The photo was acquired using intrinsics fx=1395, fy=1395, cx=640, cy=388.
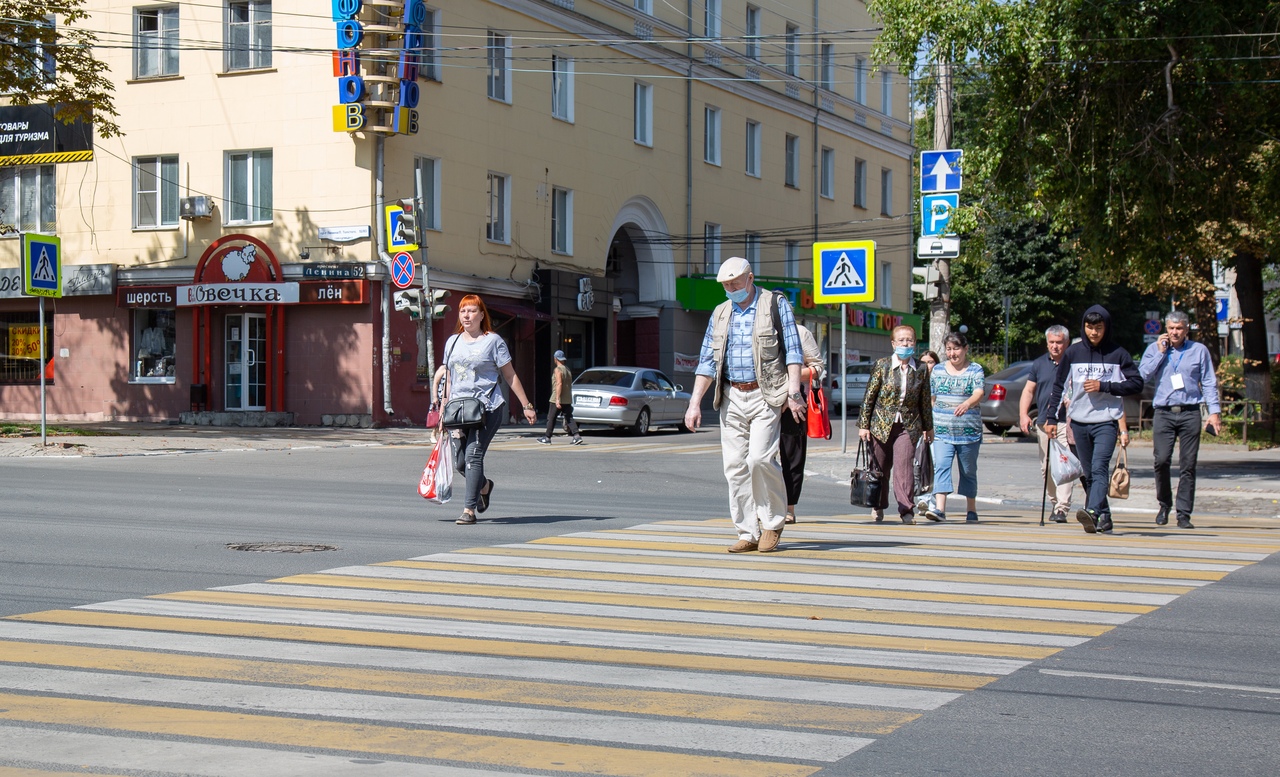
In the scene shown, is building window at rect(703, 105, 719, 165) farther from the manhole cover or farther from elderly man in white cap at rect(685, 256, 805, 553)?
the manhole cover

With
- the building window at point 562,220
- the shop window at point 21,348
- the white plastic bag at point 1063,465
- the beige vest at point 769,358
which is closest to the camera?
the beige vest at point 769,358

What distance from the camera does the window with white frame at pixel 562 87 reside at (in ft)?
125

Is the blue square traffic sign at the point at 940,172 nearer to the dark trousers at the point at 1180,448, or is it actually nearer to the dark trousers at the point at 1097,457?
the dark trousers at the point at 1180,448

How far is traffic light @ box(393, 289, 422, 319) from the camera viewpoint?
28.9 meters

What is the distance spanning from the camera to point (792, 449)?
1103 cm

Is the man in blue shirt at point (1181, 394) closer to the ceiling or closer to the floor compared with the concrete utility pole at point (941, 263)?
closer to the floor

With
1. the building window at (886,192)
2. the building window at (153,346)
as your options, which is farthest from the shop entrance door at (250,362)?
the building window at (886,192)

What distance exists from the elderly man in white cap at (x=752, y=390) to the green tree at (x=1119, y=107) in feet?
31.1

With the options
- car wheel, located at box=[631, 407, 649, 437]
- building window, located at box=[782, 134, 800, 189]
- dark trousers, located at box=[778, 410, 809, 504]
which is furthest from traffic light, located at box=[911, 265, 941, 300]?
building window, located at box=[782, 134, 800, 189]

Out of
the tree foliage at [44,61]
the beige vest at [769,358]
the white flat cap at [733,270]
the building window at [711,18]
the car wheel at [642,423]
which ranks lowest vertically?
the car wheel at [642,423]

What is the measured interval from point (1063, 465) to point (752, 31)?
126 feet

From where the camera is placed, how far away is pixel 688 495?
52.7 ft

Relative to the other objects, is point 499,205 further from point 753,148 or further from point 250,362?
point 753,148

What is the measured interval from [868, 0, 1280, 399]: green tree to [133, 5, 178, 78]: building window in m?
20.9
